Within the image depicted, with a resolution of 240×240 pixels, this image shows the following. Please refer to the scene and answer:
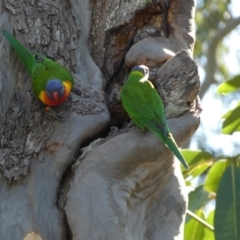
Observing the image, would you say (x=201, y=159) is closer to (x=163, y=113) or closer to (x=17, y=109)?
(x=163, y=113)

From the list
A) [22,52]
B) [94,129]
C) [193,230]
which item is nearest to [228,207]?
[193,230]

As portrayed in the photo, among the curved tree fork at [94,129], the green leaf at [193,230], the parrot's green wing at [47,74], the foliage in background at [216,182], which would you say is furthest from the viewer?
the green leaf at [193,230]

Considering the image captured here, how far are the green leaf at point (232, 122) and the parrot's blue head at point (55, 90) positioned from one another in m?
0.89

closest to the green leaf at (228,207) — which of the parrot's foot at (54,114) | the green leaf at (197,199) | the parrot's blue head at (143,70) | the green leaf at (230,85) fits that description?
the green leaf at (197,199)

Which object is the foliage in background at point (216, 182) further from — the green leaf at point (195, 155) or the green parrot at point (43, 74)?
the green parrot at point (43, 74)

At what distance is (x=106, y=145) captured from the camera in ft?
5.79

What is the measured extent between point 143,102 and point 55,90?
31 centimetres

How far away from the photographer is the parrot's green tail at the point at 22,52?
1.96 metres

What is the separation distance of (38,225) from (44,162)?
0.21 m

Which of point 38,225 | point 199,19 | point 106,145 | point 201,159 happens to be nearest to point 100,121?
point 106,145

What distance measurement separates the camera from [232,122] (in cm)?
251

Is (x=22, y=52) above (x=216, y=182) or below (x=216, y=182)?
above

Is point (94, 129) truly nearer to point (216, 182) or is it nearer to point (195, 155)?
point (195, 155)

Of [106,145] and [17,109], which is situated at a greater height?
[17,109]
